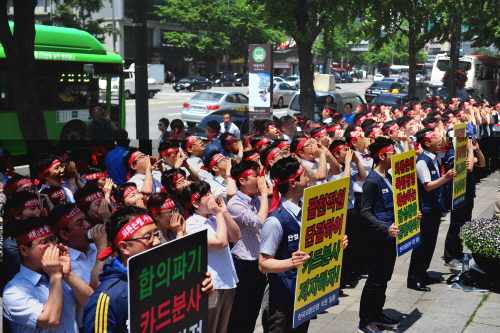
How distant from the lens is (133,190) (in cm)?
526

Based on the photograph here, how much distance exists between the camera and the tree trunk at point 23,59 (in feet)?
23.5

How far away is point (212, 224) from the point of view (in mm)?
4766

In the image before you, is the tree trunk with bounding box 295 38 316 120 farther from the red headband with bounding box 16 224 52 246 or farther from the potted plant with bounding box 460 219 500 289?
the red headband with bounding box 16 224 52 246

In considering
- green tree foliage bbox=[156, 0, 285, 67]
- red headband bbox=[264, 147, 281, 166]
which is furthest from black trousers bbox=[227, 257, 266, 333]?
green tree foliage bbox=[156, 0, 285, 67]

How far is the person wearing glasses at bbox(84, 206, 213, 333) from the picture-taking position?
10.1 feet

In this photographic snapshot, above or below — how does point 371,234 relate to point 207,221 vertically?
below

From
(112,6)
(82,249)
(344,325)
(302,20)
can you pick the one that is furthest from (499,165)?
(112,6)

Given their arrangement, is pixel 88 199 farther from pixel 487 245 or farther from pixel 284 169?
pixel 487 245

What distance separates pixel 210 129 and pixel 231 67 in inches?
2125

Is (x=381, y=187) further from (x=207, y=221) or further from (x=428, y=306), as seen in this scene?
(x=207, y=221)

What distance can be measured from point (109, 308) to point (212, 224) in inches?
68.5

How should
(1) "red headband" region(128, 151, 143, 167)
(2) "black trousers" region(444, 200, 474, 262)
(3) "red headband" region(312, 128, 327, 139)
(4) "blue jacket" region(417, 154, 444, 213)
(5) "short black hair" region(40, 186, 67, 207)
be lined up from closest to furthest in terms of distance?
1. (5) "short black hair" region(40, 186, 67, 207)
2. (1) "red headband" region(128, 151, 143, 167)
3. (4) "blue jacket" region(417, 154, 444, 213)
4. (2) "black trousers" region(444, 200, 474, 262)
5. (3) "red headband" region(312, 128, 327, 139)

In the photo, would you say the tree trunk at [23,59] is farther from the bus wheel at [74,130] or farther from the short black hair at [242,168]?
the bus wheel at [74,130]

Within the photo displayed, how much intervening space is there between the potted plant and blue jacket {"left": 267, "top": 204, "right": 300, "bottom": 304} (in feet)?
10.4
